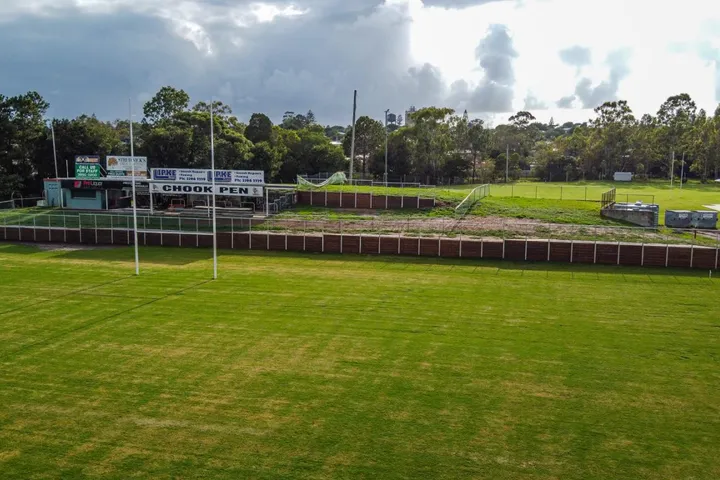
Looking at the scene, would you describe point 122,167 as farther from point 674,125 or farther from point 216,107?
point 674,125

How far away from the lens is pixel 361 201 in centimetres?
6266

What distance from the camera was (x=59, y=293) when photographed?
3006cm

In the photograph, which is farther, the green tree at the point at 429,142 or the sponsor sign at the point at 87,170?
the green tree at the point at 429,142

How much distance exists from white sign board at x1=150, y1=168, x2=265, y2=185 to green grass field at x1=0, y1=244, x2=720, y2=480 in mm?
22421

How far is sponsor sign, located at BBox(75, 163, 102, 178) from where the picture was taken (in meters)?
63.1

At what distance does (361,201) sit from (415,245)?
21135 mm

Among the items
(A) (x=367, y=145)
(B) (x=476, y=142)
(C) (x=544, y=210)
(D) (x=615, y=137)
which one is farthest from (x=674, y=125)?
(C) (x=544, y=210)

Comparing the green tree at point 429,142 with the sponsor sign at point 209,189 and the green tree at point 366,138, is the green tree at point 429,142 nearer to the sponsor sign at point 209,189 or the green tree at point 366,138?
the green tree at point 366,138

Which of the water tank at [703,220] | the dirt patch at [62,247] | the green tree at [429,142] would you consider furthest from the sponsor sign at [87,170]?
the water tank at [703,220]

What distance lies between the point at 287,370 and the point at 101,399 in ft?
17.7

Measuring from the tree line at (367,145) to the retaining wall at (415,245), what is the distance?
29.0m

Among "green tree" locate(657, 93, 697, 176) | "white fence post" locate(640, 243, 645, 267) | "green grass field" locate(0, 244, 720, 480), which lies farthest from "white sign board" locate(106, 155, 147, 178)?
"green tree" locate(657, 93, 697, 176)

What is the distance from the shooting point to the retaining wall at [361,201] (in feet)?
200

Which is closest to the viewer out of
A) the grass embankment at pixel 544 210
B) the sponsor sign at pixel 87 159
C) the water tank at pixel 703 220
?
the water tank at pixel 703 220
